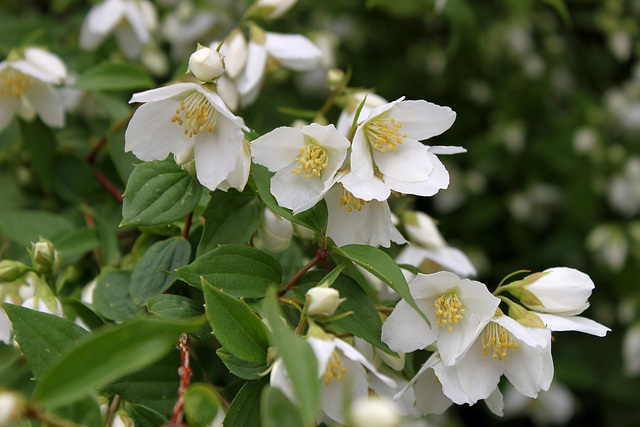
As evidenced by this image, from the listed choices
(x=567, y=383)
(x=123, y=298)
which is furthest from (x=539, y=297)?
(x=567, y=383)

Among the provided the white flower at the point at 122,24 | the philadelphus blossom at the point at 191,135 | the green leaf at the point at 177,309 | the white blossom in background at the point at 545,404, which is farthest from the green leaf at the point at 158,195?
the white blossom in background at the point at 545,404

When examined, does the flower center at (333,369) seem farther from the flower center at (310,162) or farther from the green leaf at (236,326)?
the flower center at (310,162)

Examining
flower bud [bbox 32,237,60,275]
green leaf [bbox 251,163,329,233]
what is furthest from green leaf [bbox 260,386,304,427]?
flower bud [bbox 32,237,60,275]

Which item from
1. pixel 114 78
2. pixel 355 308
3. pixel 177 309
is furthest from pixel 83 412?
pixel 114 78

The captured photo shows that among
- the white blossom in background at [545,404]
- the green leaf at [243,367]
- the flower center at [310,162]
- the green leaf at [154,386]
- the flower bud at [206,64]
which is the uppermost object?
the flower bud at [206,64]

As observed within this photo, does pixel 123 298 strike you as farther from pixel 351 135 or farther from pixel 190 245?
pixel 351 135

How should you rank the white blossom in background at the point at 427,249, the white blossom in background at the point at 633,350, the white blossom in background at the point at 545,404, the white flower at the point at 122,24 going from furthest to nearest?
1. the white blossom in background at the point at 545,404
2. the white blossom in background at the point at 633,350
3. the white flower at the point at 122,24
4. the white blossom in background at the point at 427,249

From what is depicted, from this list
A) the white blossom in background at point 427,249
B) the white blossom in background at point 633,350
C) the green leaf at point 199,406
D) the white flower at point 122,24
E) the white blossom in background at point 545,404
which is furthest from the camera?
the white blossom in background at point 545,404
